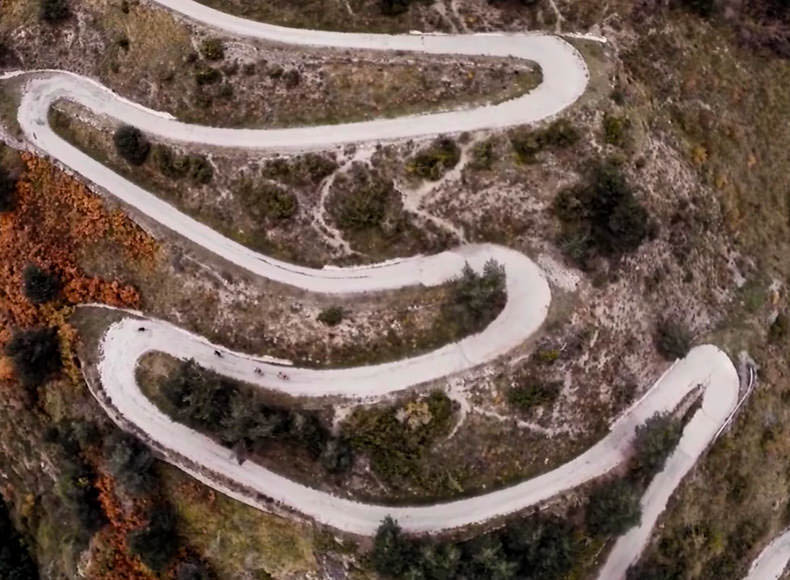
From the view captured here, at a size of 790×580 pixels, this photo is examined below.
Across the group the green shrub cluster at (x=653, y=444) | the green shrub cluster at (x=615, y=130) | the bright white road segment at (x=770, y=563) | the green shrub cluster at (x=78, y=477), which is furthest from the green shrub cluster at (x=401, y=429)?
the bright white road segment at (x=770, y=563)

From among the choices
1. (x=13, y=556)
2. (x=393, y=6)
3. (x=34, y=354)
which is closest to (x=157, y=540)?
(x=34, y=354)

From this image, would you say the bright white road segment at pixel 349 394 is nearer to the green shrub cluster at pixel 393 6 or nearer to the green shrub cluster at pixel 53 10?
the green shrub cluster at pixel 53 10

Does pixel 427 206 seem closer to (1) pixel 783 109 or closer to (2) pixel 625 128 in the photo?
(2) pixel 625 128

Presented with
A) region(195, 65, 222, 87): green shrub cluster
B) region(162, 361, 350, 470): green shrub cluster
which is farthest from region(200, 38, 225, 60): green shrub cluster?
region(162, 361, 350, 470): green shrub cluster

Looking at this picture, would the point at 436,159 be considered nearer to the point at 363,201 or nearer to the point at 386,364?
the point at 363,201

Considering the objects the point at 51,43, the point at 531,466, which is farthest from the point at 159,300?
the point at 531,466

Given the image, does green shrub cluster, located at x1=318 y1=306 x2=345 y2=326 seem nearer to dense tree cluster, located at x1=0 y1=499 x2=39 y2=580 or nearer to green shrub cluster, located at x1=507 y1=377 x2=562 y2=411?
green shrub cluster, located at x1=507 y1=377 x2=562 y2=411
